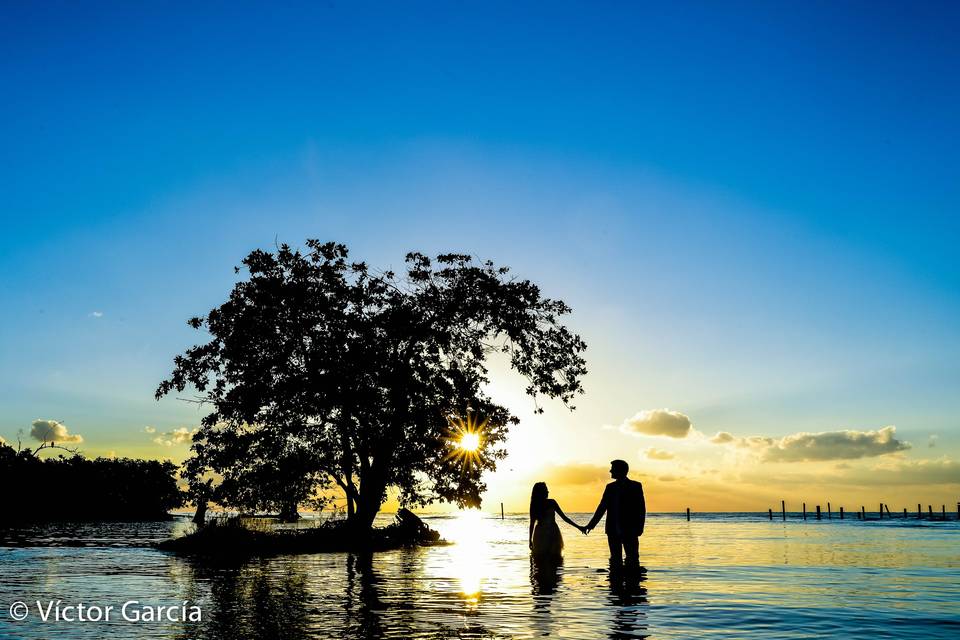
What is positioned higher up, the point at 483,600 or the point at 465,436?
the point at 465,436

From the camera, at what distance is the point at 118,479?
13738 cm

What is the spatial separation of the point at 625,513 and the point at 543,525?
4099mm

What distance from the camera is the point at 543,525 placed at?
64.1 feet

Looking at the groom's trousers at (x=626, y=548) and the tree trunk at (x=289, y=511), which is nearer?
the groom's trousers at (x=626, y=548)

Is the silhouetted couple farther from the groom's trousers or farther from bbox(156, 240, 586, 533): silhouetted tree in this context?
bbox(156, 240, 586, 533): silhouetted tree

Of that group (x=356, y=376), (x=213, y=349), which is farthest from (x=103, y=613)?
(x=213, y=349)

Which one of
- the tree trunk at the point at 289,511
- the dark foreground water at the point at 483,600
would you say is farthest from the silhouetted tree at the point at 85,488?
the dark foreground water at the point at 483,600

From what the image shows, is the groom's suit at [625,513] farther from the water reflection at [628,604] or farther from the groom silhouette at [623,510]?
the water reflection at [628,604]

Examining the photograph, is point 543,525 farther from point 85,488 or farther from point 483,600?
point 85,488

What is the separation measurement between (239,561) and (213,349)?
11.0 metres

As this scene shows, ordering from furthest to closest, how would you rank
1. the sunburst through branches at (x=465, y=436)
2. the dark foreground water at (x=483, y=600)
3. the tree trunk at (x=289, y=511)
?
the sunburst through branches at (x=465, y=436) < the tree trunk at (x=289, y=511) < the dark foreground water at (x=483, y=600)

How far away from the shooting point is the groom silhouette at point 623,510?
625 inches

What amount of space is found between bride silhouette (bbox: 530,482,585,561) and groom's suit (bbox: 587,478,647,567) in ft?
9.73

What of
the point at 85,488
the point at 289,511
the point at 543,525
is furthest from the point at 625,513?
the point at 85,488
